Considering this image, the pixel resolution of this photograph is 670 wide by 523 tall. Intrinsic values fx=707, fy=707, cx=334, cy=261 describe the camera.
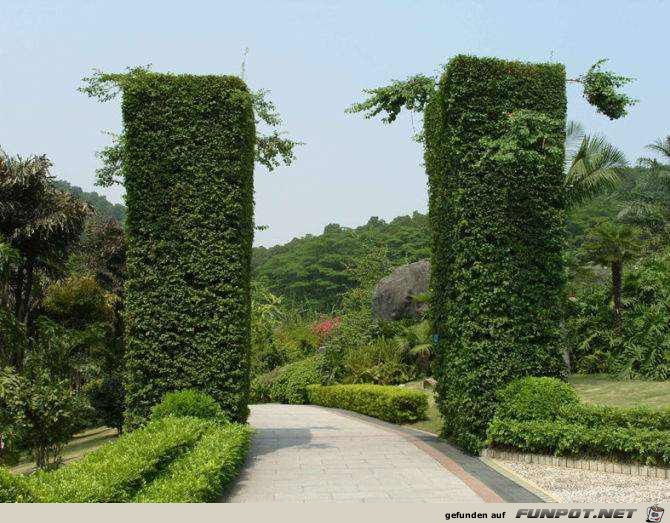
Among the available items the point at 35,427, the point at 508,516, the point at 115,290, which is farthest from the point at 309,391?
the point at 508,516

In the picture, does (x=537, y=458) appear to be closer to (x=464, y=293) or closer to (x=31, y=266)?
(x=464, y=293)

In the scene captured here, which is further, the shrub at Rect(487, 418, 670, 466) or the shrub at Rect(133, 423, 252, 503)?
the shrub at Rect(487, 418, 670, 466)

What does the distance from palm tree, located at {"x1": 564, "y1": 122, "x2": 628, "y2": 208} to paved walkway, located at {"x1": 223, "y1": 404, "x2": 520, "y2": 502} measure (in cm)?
951

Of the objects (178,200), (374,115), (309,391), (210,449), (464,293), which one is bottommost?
(309,391)

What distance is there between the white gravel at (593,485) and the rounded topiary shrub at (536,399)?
2.89 ft

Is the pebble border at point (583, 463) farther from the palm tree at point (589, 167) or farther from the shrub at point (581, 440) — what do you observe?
the palm tree at point (589, 167)

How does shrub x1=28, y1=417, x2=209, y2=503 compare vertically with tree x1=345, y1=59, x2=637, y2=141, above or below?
below

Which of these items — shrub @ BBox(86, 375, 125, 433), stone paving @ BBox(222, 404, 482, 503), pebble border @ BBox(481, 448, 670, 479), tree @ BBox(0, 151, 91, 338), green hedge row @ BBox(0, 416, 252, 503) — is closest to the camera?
green hedge row @ BBox(0, 416, 252, 503)

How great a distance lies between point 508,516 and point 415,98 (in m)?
8.10

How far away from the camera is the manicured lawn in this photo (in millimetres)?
13266

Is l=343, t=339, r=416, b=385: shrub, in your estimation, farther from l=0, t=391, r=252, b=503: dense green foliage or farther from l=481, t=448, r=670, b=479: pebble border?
l=0, t=391, r=252, b=503: dense green foliage

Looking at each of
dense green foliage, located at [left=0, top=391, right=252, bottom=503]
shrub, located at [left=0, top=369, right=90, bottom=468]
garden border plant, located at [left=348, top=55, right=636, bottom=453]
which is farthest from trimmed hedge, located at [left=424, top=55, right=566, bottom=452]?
shrub, located at [left=0, top=369, right=90, bottom=468]

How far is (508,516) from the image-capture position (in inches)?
284

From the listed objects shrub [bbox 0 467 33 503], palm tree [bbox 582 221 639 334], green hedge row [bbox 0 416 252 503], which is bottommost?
green hedge row [bbox 0 416 252 503]
